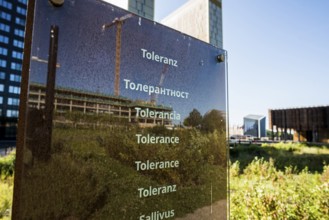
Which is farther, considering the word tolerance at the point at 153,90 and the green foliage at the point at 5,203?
the green foliage at the point at 5,203

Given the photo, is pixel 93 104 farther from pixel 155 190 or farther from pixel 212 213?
pixel 212 213

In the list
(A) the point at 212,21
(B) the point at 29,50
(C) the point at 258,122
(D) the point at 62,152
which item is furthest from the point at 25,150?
(C) the point at 258,122

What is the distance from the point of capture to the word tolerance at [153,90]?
1937 millimetres

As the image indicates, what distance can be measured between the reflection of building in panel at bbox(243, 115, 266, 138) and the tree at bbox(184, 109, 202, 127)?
276ft

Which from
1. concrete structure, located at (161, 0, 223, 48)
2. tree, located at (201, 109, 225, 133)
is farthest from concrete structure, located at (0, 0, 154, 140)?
tree, located at (201, 109, 225, 133)

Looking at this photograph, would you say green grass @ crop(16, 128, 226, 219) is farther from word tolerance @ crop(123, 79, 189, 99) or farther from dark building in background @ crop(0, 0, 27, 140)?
dark building in background @ crop(0, 0, 27, 140)

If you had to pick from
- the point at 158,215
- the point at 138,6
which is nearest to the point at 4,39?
the point at 138,6

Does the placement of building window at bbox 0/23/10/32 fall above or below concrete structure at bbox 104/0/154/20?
above

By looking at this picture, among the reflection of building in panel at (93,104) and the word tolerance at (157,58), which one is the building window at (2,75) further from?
the reflection of building in panel at (93,104)

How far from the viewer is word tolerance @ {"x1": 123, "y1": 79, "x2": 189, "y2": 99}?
6.35 ft

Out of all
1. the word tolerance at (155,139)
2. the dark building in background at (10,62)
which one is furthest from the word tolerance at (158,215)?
the dark building in background at (10,62)

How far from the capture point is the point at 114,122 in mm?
1799

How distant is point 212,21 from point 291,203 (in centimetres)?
353

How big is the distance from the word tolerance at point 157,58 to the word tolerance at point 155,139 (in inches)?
26.7
